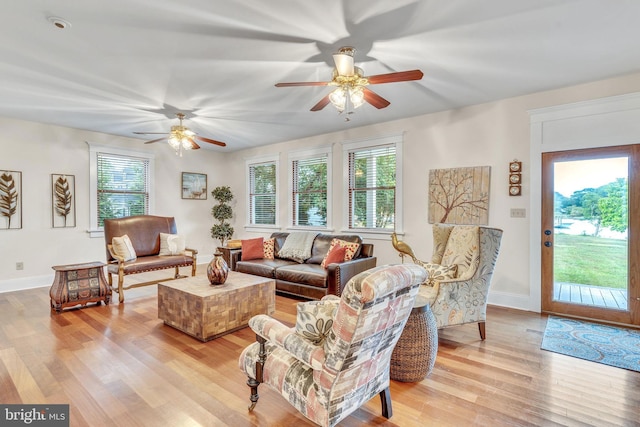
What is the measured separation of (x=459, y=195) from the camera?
432cm

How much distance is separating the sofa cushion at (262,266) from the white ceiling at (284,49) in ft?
7.47

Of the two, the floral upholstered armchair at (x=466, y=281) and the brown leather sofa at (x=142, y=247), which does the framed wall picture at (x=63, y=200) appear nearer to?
the brown leather sofa at (x=142, y=247)

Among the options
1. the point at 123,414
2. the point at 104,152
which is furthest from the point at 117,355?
the point at 104,152

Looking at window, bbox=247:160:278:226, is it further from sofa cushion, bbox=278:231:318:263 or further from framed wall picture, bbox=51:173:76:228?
framed wall picture, bbox=51:173:76:228

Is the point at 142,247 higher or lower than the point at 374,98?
lower

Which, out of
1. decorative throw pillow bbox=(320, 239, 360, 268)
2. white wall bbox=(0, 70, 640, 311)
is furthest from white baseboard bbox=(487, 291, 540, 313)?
decorative throw pillow bbox=(320, 239, 360, 268)

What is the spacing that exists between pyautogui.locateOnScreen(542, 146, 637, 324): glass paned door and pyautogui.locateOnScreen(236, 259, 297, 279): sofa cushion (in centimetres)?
345

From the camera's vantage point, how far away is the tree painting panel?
4160 mm

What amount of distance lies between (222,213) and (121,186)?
2.08 meters

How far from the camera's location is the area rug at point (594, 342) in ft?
8.66

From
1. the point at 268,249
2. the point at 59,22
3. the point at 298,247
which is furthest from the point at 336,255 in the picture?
the point at 59,22

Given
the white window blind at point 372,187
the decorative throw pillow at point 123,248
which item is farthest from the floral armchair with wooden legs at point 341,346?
the white window blind at point 372,187

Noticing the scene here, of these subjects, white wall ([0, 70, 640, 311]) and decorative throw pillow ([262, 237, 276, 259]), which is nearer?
white wall ([0, 70, 640, 311])

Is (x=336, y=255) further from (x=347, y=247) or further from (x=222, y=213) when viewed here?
(x=222, y=213)
